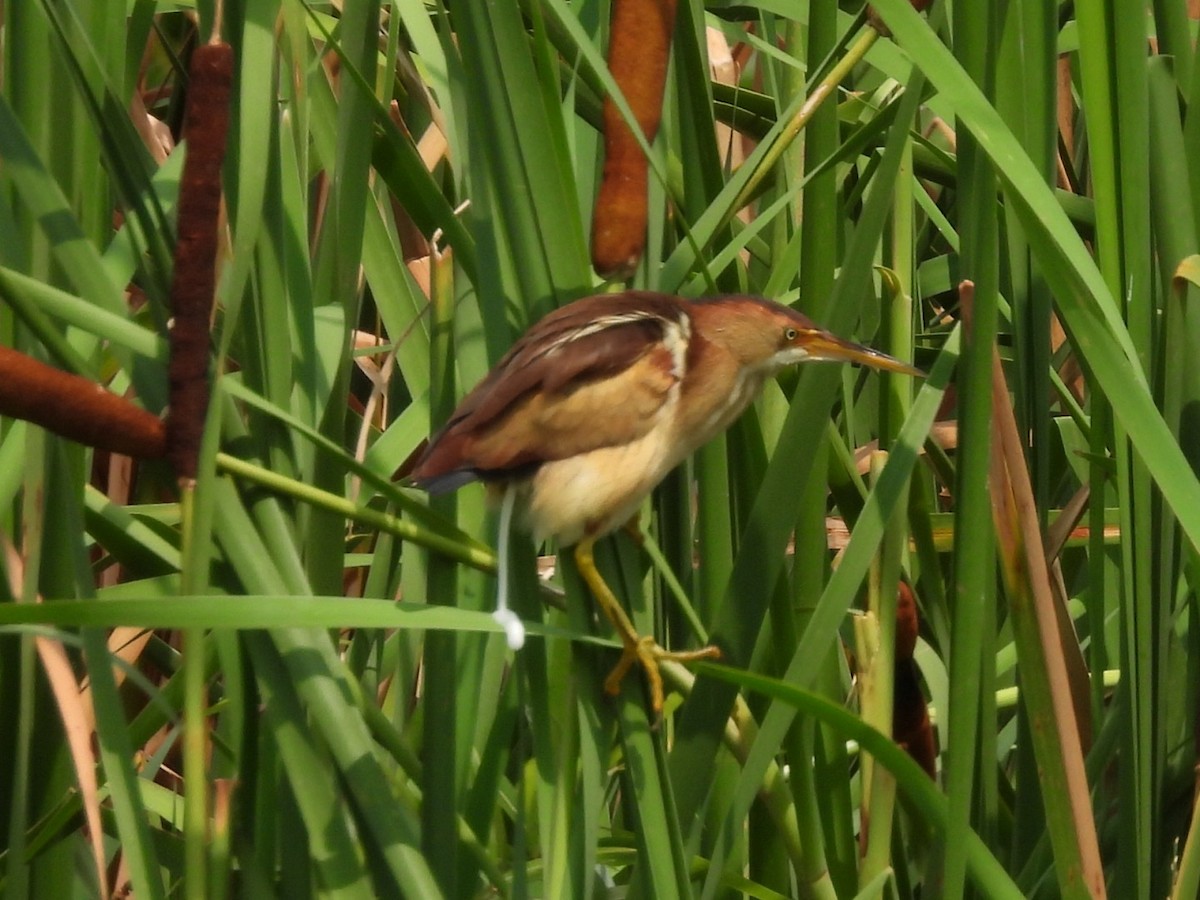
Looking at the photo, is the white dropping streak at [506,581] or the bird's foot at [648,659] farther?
the bird's foot at [648,659]

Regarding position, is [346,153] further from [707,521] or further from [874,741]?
[874,741]

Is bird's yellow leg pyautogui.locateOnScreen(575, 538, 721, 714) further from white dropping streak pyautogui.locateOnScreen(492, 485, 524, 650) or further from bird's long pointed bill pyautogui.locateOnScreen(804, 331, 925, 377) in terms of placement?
bird's long pointed bill pyautogui.locateOnScreen(804, 331, 925, 377)

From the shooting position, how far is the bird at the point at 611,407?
98cm

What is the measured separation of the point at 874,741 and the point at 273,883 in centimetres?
39

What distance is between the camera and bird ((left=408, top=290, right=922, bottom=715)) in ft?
3.20

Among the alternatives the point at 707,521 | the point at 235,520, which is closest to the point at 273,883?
the point at 235,520

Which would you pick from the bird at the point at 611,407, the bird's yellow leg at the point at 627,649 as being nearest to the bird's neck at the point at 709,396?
the bird at the point at 611,407

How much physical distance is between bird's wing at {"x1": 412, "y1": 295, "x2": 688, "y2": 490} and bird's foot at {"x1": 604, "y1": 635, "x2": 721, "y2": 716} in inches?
6.2

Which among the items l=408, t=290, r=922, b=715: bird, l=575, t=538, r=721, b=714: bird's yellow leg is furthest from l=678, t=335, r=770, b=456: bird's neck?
l=575, t=538, r=721, b=714: bird's yellow leg

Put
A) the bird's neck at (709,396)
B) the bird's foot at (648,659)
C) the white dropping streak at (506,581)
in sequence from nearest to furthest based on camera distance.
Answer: the white dropping streak at (506,581) → the bird's foot at (648,659) → the bird's neck at (709,396)

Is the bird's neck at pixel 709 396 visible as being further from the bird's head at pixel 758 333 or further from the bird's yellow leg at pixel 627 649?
the bird's yellow leg at pixel 627 649

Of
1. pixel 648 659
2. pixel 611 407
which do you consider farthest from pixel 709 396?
pixel 648 659

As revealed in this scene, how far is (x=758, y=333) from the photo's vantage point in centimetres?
118

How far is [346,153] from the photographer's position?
94cm
